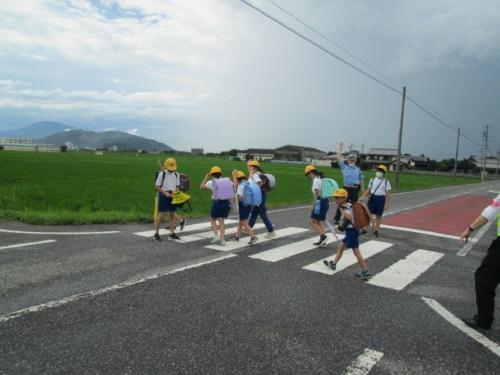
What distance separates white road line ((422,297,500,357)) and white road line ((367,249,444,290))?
2.08ft

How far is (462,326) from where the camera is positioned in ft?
14.3

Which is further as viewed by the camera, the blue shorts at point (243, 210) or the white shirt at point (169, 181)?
the blue shorts at point (243, 210)

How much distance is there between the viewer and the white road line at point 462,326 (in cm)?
395

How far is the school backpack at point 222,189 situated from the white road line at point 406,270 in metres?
3.16

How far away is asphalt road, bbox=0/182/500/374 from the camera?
3344 millimetres

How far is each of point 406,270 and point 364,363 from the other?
361 cm

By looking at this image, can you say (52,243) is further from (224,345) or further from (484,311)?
(484,311)

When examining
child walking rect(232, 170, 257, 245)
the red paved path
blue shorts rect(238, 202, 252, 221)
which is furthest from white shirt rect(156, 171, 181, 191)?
the red paved path

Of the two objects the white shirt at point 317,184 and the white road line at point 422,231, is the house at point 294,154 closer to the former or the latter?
the white road line at point 422,231

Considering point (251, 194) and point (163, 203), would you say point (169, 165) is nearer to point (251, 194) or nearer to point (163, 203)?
point (163, 203)

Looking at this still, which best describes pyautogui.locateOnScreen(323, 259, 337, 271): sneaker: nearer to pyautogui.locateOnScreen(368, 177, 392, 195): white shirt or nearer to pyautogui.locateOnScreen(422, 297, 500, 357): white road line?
pyautogui.locateOnScreen(422, 297, 500, 357): white road line

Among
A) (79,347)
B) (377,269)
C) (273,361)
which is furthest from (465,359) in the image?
(79,347)

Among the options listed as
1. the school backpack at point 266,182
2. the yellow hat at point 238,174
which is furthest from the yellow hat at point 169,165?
the school backpack at point 266,182

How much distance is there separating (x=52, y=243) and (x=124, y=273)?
2568 mm
